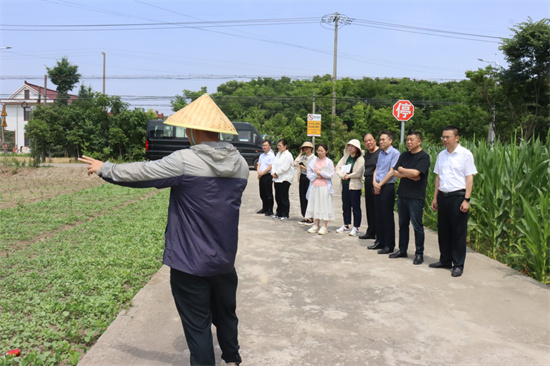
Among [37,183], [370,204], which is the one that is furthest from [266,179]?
[37,183]

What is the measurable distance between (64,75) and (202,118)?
5789cm

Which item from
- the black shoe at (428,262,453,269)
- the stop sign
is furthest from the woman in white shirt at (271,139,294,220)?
the stop sign

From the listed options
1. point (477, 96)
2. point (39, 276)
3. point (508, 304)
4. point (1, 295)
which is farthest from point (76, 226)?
point (477, 96)

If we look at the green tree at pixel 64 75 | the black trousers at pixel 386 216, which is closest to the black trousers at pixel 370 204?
the black trousers at pixel 386 216

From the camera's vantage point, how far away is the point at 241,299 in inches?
197

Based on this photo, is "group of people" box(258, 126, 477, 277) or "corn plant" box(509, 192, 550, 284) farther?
"group of people" box(258, 126, 477, 277)

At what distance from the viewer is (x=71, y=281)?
17.9ft

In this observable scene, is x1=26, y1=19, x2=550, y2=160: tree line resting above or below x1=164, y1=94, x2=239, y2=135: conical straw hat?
above

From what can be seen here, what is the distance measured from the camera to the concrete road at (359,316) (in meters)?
3.75

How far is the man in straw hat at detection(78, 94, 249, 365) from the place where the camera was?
9.95 feet

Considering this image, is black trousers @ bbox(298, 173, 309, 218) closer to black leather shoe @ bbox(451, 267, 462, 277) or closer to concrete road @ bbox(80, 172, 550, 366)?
concrete road @ bbox(80, 172, 550, 366)

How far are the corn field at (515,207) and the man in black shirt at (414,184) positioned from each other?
1.17 metres

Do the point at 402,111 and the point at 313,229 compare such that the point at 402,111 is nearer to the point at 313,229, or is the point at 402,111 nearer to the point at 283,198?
the point at 283,198

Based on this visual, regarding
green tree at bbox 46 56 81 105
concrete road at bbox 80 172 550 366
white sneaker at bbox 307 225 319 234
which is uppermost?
green tree at bbox 46 56 81 105
